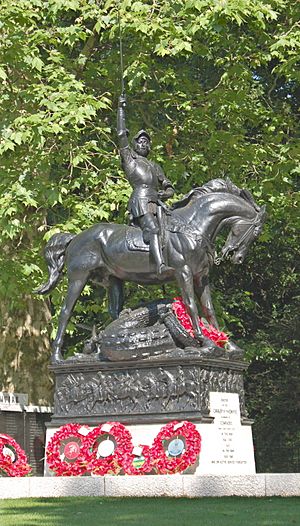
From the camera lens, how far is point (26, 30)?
995 inches

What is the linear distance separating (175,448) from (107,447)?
1.17m

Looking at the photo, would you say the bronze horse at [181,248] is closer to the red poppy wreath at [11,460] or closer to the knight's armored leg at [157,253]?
the knight's armored leg at [157,253]

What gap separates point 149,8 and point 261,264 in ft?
33.9

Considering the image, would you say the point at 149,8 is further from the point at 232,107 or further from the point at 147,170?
the point at 147,170

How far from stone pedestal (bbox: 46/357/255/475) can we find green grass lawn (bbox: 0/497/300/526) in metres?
2.60

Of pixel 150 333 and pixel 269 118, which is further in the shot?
pixel 269 118

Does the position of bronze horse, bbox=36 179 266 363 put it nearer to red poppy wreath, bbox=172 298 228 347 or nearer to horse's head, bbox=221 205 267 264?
horse's head, bbox=221 205 267 264

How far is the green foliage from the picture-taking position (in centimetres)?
2414

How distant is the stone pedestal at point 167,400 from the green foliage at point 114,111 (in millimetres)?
5380

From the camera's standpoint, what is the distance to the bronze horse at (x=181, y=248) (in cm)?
1889

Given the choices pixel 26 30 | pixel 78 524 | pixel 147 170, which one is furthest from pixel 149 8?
pixel 78 524

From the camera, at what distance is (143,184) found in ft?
64.3

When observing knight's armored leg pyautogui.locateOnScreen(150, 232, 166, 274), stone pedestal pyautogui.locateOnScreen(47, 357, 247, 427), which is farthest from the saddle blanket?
stone pedestal pyautogui.locateOnScreen(47, 357, 247, 427)

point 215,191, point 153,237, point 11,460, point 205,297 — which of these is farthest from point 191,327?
point 11,460
